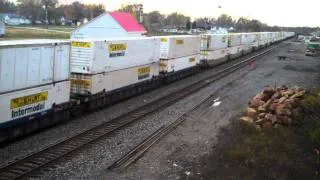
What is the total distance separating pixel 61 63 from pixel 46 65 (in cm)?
102

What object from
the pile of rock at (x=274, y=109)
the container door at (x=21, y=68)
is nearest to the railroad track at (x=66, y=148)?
the container door at (x=21, y=68)

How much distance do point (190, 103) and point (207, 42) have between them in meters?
17.6

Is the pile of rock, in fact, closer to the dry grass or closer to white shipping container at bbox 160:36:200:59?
the dry grass

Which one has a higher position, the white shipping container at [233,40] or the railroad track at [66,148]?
the white shipping container at [233,40]

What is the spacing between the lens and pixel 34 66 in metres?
15.5

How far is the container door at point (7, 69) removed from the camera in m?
13.9

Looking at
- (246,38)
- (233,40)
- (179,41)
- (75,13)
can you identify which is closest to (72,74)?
(179,41)

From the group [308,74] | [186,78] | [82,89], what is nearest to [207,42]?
[186,78]

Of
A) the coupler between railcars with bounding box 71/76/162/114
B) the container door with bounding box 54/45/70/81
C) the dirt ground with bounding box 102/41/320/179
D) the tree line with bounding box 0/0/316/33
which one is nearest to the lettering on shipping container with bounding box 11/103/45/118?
the container door with bounding box 54/45/70/81

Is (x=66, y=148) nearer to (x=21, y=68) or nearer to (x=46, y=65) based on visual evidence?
(x=21, y=68)

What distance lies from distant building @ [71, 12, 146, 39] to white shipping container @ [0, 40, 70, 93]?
43.5 metres

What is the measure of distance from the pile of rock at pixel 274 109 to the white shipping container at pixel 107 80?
6.49 metres

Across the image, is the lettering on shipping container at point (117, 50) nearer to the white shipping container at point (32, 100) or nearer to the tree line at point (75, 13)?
the white shipping container at point (32, 100)

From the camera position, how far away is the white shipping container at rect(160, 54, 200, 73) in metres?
29.0
